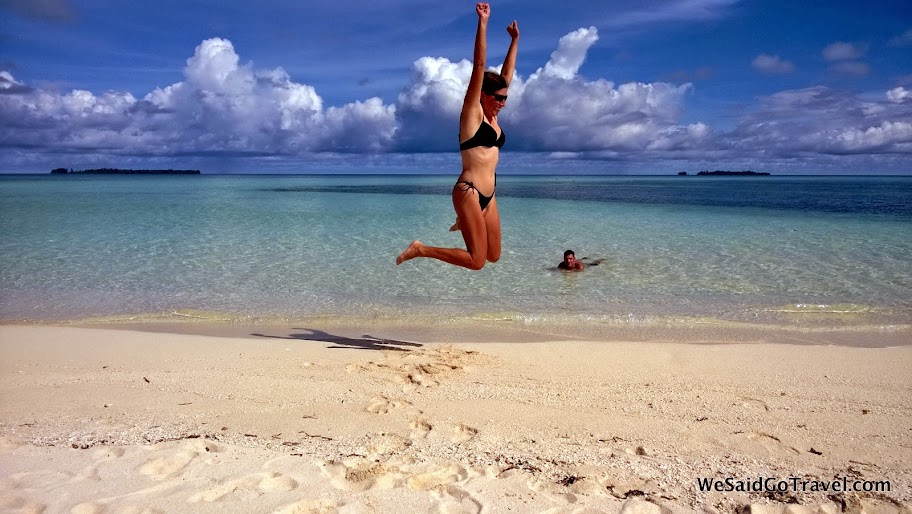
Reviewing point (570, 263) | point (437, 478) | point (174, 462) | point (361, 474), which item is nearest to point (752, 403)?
point (437, 478)

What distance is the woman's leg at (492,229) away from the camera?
5.04m

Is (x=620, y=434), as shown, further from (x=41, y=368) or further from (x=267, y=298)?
(x=267, y=298)

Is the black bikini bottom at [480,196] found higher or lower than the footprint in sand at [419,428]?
higher

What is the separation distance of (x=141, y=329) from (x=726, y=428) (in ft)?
24.9

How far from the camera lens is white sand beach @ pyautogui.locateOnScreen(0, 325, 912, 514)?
140 inches

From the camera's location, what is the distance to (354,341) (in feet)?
26.0

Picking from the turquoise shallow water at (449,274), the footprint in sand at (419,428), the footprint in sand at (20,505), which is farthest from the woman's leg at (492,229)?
the turquoise shallow water at (449,274)

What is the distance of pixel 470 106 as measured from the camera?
450 cm

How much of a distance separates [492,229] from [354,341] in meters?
3.51

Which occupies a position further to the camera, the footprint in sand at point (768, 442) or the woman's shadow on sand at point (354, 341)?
the woman's shadow on sand at point (354, 341)

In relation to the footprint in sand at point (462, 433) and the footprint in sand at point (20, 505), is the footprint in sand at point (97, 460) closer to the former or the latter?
the footprint in sand at point (20, 505)

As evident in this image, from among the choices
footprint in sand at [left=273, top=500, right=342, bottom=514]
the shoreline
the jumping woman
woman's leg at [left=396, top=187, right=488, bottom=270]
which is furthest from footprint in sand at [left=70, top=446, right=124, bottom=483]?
the shoreline

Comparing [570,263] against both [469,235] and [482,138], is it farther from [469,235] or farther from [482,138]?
[482,138]

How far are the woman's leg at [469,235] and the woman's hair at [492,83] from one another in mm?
775
